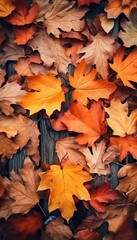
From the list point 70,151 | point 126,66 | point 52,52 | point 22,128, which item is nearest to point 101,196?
point 70,151

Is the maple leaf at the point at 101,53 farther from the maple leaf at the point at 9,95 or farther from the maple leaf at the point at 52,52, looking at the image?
the maple leaf at the point at 9,95

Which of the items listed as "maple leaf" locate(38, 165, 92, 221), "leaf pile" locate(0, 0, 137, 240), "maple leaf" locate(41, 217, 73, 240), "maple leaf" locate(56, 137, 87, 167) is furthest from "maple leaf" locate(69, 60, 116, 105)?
"maple leaf" locate(41, 217, 73, 240)

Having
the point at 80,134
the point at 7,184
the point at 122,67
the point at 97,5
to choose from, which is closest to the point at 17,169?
the point at 7,184

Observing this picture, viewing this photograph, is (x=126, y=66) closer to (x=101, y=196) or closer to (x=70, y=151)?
(x=70, y=151)

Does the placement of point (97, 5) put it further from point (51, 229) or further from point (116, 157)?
point (51, 229)

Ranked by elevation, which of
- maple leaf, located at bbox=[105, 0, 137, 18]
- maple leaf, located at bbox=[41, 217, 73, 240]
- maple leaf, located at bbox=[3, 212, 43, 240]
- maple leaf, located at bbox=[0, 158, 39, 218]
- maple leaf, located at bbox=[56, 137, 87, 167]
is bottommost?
maple leaf, located at bbox=[41, 217, 73, 240]

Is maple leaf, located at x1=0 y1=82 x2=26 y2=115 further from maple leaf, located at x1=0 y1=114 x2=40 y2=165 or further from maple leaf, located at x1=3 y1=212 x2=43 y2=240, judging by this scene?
maple leaf, located at x1=3 y1=212 x2=43 y2=240

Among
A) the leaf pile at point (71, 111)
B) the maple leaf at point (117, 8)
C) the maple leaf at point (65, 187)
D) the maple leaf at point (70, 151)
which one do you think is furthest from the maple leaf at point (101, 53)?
the maple leaf at point (65, 187)
